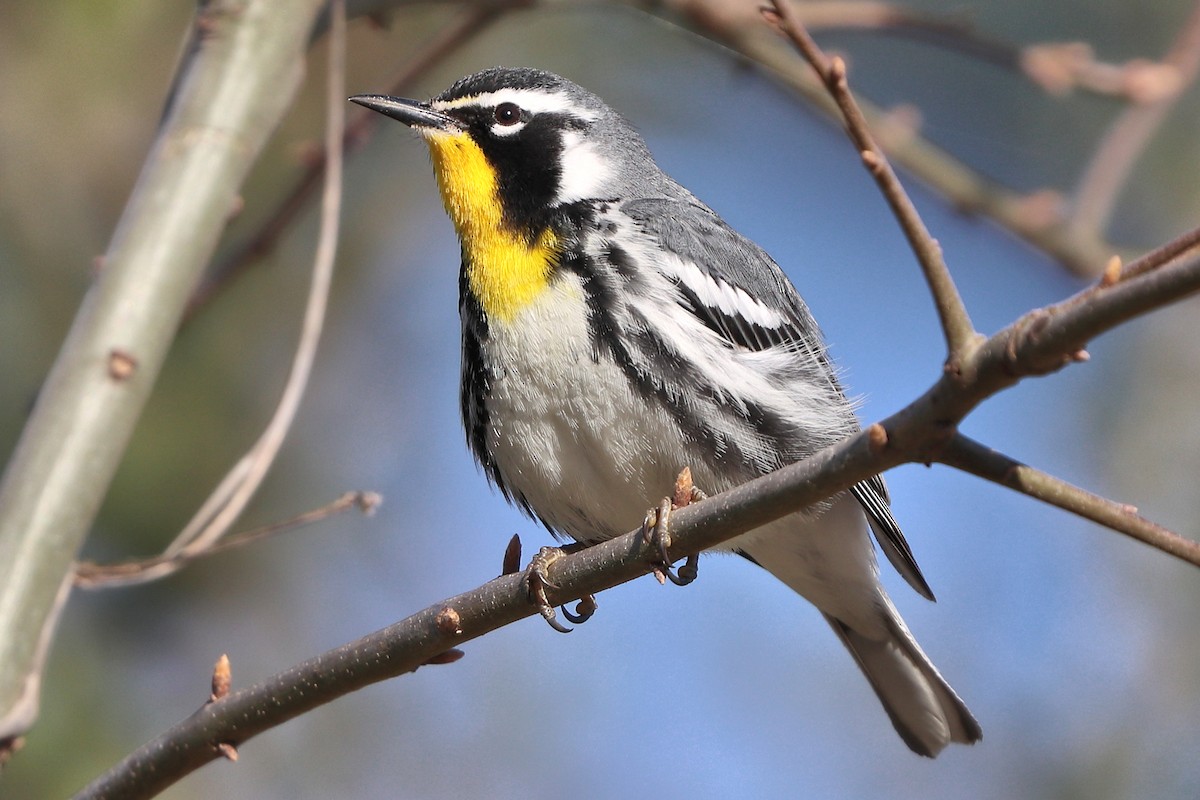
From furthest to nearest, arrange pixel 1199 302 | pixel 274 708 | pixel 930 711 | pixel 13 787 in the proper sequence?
pixel 1199 302 < pixel 13 787 < pixel 930 711 < pixel 274 708

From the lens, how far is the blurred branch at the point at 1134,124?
3.70 m

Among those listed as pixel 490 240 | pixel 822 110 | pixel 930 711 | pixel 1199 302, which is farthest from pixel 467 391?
pixel 1199 302

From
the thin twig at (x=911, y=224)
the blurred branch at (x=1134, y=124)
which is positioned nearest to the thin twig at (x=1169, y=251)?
the thin twig at (x=911, y=224)

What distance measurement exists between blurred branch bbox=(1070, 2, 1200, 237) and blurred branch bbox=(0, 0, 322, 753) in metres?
2.29

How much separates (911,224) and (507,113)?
240 cm

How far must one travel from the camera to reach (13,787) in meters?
4.67

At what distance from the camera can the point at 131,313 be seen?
2.78m

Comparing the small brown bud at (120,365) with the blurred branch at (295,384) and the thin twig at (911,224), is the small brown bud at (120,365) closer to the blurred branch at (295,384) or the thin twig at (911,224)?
the blurred branch at (295,384)

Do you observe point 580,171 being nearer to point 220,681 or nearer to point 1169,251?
point 220,681

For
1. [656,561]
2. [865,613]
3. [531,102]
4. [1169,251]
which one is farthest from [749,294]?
[1169,251]

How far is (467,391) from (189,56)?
115 centimetres

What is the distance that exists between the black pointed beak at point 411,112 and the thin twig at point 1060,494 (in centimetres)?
238

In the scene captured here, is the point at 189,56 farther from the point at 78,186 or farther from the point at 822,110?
the point at 78,186

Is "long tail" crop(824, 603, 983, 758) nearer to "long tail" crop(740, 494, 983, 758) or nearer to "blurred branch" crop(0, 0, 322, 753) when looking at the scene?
"long tail" crop(740, 494, 983, 758)
